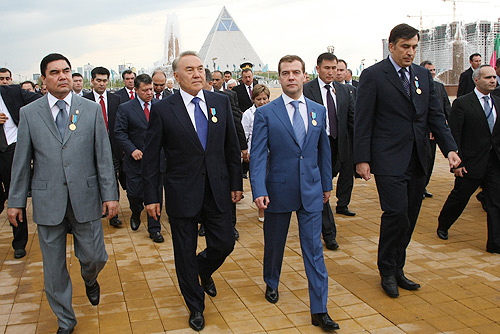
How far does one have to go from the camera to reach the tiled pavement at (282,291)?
4.00 m

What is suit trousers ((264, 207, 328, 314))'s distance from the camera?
3.94 meters

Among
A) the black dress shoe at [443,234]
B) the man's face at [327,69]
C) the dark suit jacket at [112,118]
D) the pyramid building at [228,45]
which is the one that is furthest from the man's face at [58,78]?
the pyramid building at [228,45]

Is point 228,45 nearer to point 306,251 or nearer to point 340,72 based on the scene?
point 340,72

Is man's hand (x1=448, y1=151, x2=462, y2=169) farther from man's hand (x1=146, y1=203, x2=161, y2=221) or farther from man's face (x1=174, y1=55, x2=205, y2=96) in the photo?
man's hand (x1=146, y1=203, x2=161, y2=221)

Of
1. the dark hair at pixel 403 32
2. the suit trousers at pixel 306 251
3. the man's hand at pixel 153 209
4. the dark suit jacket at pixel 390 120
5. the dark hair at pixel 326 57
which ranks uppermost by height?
the dark hair at pixel 403 32

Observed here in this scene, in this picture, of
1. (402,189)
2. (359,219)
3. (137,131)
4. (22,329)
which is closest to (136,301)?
(22,329)

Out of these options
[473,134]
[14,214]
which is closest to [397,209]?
[473,134]

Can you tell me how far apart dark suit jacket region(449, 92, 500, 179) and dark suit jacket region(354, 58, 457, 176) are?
1547mm

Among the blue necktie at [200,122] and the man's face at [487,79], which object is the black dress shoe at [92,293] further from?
the man's face at [487,79]

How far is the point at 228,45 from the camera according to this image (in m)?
151

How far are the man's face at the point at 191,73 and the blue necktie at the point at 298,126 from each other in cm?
79

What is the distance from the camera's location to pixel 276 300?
14.5 ft

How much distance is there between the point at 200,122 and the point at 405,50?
6.04 feet

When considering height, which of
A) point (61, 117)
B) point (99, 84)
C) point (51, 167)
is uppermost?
point (99, 84)
